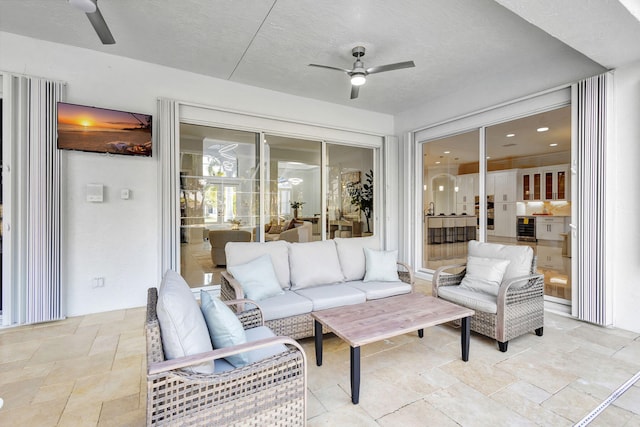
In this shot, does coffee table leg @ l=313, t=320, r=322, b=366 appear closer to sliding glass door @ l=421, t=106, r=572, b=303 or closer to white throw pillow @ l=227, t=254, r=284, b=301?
white throw pillow @ l=227, t=254, r=284, b=301

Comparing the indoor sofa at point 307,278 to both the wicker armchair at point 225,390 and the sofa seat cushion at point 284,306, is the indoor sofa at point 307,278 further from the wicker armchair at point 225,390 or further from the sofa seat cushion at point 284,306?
the wicker armchair at point 225,390

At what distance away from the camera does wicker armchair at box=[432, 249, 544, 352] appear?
266cm

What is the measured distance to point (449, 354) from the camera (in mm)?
2629

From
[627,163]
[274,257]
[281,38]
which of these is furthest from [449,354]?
[281,38]

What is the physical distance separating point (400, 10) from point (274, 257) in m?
2.69

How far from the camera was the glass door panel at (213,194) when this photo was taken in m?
4.30

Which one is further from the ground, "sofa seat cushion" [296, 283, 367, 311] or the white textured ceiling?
the white textured ceiling

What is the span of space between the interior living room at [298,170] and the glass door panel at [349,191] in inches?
10.8

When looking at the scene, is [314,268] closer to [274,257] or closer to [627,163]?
[274,257]

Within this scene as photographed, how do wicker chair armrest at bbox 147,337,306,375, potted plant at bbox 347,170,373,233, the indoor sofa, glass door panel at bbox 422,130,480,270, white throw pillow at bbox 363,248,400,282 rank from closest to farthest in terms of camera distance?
wicker chair armrest at bbox 147,337,306,375 < the indoor sofa < white throw pillow at bbox 363,248,400,282 < glass door panel at bbox 422,130,480,270 < potted plant at bbox 347,170,373,233

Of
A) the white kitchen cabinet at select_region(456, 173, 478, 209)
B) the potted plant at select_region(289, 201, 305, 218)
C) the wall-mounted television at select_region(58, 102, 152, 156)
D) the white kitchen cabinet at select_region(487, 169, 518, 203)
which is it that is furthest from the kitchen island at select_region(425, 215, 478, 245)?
the wall-mounted television at select_region(58, 102, 152, 156)

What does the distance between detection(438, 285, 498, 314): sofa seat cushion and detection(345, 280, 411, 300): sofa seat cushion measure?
0.39 m

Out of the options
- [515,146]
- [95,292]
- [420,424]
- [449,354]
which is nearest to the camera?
[420,424]

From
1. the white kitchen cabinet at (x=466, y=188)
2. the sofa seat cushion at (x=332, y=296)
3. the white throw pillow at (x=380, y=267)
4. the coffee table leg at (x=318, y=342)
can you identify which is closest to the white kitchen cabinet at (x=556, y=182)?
the white kitchen cabinet at (x=466, y=188)
